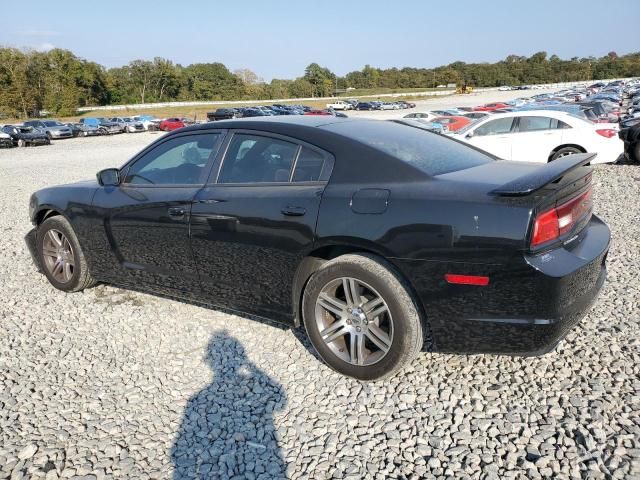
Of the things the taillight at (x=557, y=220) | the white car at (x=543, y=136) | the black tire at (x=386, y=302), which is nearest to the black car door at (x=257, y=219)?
the black tire at (x=386, y=302)

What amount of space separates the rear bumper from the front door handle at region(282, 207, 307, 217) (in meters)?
0.71

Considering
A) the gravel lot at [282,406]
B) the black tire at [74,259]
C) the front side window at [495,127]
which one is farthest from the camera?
the front side window at [495,127]

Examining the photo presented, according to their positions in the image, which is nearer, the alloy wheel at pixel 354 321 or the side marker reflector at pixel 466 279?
the side marker reflector at pixel 466 279

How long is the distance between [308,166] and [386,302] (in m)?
0.99

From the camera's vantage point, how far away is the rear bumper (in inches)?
96.8

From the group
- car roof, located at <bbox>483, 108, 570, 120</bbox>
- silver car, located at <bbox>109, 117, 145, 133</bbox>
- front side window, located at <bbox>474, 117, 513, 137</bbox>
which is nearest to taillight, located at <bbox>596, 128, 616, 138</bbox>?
car roof, located at <bbox>483, 108, 570, 120</bbox>

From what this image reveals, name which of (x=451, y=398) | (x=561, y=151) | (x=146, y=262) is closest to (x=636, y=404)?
(x=451, y=398)

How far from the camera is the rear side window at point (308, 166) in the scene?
3090 mm

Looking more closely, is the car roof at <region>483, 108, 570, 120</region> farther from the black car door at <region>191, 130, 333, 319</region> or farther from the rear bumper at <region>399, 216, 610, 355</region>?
the black car door at <region>191, 130, 333, 319</region>

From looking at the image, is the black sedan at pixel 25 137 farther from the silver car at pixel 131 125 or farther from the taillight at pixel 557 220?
the taillight at pixel 557 220

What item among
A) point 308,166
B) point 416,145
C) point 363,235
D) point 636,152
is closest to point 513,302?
Answer: point 363,235

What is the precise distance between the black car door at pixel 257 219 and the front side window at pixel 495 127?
30.1 feet

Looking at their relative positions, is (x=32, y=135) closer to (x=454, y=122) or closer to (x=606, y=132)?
(x=454, y=122)

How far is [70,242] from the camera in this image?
14.5ft
